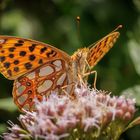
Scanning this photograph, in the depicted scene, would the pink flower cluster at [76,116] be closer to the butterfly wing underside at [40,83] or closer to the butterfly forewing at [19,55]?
the butterfly wing underside at [40,83]

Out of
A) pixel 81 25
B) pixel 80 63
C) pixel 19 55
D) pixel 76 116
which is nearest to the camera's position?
pixel 76 116

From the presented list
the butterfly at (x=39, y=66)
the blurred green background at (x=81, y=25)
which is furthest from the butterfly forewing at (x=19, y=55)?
the blurred green background at (x=81, y=25)

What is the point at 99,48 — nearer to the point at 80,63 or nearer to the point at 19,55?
the point at 80,63

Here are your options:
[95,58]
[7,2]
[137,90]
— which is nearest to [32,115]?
[95,58]

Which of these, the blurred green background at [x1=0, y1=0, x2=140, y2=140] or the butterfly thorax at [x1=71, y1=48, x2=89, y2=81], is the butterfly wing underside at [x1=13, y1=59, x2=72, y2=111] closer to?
the butterfly thorax at [x1=71, y1=48, x2=89, y2=81]

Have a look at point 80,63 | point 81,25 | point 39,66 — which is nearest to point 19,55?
point 39,66

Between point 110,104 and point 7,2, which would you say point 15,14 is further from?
point 110,104
